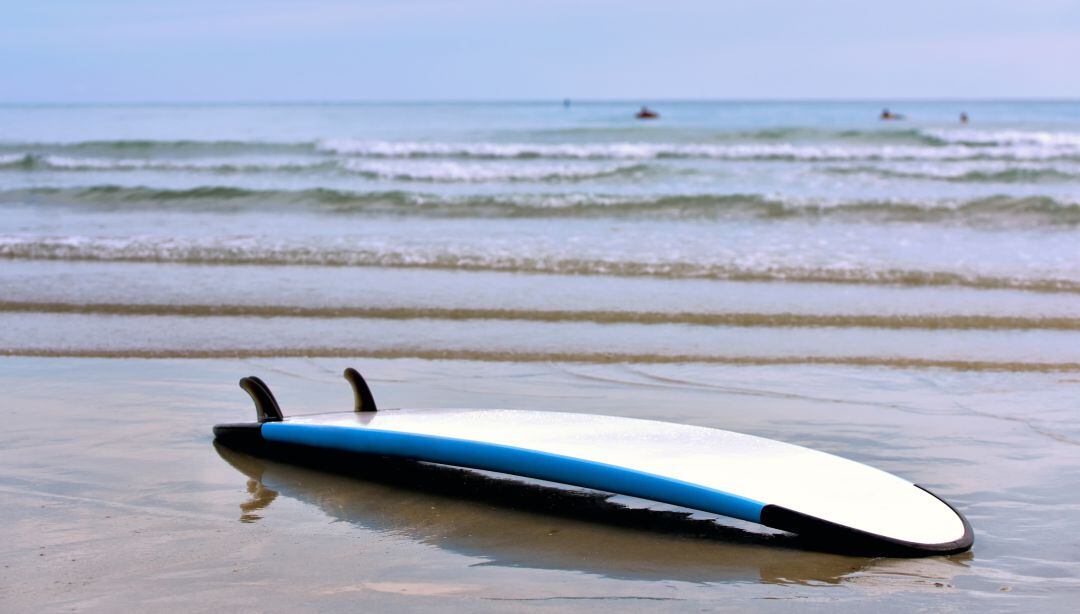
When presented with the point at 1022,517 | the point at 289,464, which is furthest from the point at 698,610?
the point at 289,464

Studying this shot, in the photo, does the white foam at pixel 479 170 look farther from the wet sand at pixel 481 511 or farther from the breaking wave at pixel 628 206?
the wet sand at pixel 481 511

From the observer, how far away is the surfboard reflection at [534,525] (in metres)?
2.78

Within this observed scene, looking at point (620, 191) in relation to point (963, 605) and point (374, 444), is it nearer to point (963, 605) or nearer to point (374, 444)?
point (374, 444)

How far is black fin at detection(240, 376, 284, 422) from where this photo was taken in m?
3.94

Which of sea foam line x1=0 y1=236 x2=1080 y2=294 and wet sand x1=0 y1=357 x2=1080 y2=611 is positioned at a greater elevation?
sea foam line x1=0 y1=236 x2=1080 y2=294

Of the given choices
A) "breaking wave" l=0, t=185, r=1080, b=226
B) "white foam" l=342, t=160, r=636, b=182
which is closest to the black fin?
"breaking wave" l=0, t=185, r=1080, b=226

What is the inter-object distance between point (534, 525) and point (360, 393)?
1.17 meters

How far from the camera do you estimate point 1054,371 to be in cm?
537

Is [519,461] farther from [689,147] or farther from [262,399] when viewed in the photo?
[689,147]

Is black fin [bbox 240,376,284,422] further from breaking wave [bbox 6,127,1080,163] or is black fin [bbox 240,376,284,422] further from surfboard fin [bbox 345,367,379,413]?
breaking wave [bbox 6,127,1080,163]

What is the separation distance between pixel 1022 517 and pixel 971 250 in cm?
664

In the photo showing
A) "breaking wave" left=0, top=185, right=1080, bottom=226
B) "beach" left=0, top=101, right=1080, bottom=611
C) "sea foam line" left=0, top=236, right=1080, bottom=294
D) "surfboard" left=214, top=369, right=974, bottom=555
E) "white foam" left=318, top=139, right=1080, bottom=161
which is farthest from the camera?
"white foam" left=318, top=139, right=1080, bottom=161

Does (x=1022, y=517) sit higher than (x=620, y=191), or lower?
lower

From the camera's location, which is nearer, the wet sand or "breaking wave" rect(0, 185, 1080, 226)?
the wet sand
